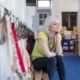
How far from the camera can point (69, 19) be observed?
1374 cm

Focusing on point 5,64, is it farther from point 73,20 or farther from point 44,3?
point 73,20

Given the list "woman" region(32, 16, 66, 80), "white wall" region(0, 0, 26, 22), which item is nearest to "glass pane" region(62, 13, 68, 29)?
"white wall" region(0, 0, 26, 22)

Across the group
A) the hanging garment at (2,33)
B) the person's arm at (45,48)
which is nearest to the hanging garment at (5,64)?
the hanging garment at (2,33)

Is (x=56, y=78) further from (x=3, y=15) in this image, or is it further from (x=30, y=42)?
(x=3, y=15)

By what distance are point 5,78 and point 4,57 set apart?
0.62 ft

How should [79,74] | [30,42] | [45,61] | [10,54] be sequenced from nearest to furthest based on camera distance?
[10,54], [45,61], [79,74], [30,42]

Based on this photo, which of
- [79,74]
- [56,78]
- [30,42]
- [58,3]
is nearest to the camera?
[56,78]

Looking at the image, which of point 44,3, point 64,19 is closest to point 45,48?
point 44,3

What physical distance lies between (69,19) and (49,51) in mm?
10821

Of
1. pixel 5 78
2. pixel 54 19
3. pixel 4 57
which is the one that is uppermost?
pixel 54 19

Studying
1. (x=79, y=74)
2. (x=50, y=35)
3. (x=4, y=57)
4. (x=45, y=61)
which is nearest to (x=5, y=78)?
(x=4, y=57)

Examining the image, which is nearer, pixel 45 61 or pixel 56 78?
pixel 45 61

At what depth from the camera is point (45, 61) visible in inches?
119

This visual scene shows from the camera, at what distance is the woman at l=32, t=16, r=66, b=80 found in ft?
9.79
